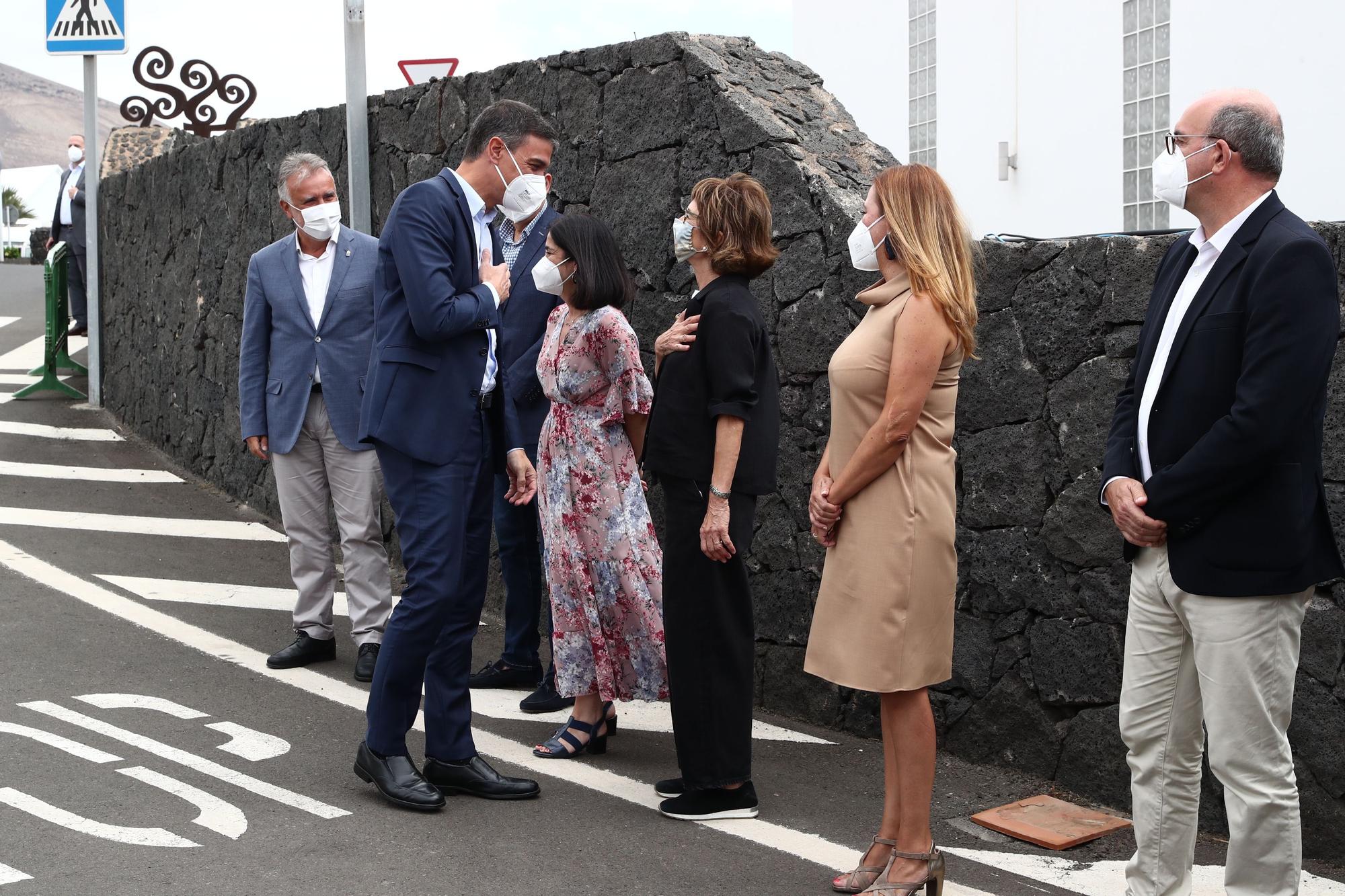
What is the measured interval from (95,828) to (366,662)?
1.84m

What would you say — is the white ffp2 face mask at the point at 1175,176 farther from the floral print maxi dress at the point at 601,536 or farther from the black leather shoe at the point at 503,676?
the black leather shoe at the point at 503,676

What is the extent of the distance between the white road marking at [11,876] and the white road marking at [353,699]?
54.2 inches

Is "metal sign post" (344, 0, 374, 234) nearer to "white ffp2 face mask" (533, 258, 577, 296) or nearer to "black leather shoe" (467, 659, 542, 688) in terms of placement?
"black leather shoe" (467, 659, 542, 688)

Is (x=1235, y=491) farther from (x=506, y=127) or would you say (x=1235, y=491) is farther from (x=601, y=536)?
(x=506, y=127)

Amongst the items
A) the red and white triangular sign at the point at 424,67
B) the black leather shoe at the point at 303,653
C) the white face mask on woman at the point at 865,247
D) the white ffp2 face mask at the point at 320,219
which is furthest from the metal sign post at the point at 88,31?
the white face mask on woman at the point at 865,247

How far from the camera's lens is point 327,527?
6426 mm

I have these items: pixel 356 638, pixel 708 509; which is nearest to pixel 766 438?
pixel 708 509

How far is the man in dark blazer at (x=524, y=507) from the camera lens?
18.8 ft

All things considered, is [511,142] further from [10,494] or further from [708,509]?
[10,494]

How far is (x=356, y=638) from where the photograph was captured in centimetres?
622

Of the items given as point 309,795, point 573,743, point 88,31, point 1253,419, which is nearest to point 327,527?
point 573,743

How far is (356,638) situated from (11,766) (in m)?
1.74

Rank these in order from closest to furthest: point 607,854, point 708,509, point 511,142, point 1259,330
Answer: point 1259,330, point 607,854, point 708,509, point 511,142

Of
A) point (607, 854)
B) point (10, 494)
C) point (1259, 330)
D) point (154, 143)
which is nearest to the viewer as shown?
point (1259, 330)
